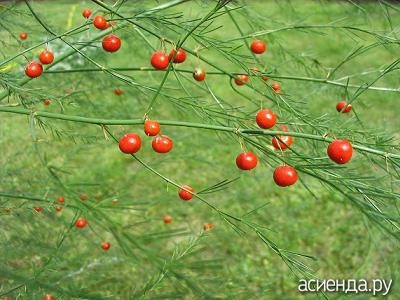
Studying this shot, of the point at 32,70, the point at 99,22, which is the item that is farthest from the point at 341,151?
the point at 32,70

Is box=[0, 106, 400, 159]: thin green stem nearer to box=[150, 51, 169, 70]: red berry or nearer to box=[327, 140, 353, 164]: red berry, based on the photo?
Answer: box=[327, 140, 353, 164]: red berry

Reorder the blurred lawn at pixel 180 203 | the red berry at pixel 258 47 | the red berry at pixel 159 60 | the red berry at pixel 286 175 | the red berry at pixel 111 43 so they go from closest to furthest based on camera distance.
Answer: the red berry at pixel 286 175 → the red berry at pixel 159 60 → the red berry at pixel 111 43 → the red berry at pixel 258 47 → the blurred lawn at pixel 180 203

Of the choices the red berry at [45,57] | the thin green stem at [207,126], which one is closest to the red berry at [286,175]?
the thin green stem at [207,126]

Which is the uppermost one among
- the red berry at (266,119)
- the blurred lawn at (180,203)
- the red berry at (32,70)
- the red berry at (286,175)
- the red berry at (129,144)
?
the red berry at (266,119)

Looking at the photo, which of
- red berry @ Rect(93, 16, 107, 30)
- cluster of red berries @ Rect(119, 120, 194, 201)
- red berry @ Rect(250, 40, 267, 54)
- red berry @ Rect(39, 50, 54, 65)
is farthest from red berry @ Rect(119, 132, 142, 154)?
red berry @ Rect(250, 40, 267, 54)

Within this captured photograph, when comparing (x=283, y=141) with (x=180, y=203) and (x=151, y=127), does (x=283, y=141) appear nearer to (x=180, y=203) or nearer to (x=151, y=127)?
(x=151, y=127)

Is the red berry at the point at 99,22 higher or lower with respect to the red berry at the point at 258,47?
higher

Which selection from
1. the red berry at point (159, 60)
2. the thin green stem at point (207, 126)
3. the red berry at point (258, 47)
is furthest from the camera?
the red berry at point (258, 47)

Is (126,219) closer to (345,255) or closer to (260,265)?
(260,265)

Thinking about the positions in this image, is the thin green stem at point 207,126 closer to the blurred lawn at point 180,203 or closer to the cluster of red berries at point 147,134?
the cluster of red berries at point 147,134

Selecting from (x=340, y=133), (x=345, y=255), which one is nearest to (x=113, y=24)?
Answer: (x=340, y=133)
